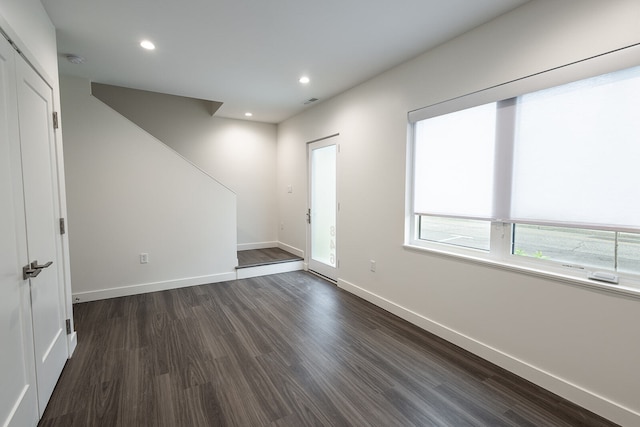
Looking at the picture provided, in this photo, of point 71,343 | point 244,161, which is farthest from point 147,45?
point 244,161

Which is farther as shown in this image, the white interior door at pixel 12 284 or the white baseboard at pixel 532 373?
the white baseboard at pixel 532 373

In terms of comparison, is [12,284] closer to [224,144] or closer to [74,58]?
[74,58]

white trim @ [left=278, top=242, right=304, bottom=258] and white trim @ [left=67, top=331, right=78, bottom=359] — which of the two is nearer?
white trim @ [left=67, top=331, right=78, bottom=359]

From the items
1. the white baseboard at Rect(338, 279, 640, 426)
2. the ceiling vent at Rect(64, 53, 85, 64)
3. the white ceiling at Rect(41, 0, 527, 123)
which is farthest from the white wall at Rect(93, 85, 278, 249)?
the white baseboard at Rect(338, 279, 640, 426)

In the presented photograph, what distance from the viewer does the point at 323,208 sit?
477 cm

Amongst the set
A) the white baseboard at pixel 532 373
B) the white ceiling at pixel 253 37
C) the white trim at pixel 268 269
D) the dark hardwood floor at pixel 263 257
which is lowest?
the white baseboard at pixel 532 373

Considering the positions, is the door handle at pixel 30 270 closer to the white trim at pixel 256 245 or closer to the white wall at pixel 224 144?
the white wall at pixel 224 144

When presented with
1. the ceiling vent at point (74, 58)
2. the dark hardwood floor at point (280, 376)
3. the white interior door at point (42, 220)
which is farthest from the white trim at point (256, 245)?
the ceiling vent at point (74, 58)

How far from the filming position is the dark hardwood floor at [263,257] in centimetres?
498

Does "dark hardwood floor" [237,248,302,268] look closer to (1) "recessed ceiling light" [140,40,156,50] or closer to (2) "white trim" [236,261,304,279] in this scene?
(2) "white trim" [236,261,304,279]

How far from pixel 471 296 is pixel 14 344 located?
3068 mm

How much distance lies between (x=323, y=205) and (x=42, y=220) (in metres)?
3.39

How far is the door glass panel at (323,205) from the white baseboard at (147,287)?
1.45 metres

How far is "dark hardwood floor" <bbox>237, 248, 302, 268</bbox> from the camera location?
196 inches
